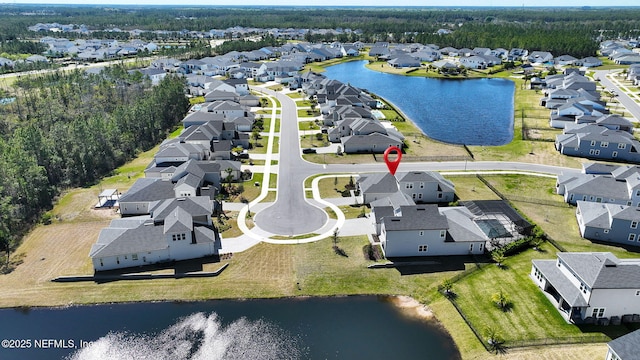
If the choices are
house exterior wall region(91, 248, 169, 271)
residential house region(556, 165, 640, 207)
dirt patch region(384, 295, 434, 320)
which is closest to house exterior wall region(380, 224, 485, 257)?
dirt patch region(384, 295, 434, 320)

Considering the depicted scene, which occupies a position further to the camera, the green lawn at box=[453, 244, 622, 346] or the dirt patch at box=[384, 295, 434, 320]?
the dirt patch at box=[384, 295, 434, 320]

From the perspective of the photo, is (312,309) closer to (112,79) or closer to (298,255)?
(298,255)

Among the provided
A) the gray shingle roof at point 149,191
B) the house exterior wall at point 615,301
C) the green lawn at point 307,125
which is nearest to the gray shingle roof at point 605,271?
the house exterior wall at point 615,301

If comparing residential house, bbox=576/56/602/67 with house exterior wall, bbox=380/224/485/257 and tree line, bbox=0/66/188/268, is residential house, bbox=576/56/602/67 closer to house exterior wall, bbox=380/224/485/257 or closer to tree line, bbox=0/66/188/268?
tree line, bbox=0/66/188/268

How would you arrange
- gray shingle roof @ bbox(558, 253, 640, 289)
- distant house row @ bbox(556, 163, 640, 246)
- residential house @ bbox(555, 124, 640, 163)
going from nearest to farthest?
gray shingle roof @ bbox(558, 253, 640, 289) → distant house row @ bbox(556, 163, 640, 246) → residential house @ bbox(555, 124, 640, 163)

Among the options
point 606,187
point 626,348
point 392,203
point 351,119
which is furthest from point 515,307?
point 351,119

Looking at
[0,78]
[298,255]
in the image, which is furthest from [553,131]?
[0,78]
